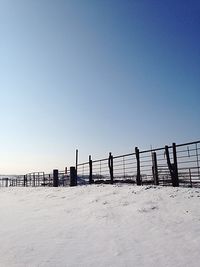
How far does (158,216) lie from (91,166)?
11855 millimetres

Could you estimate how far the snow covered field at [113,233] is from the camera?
216 inches

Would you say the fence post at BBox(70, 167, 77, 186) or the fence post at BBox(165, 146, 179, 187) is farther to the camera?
the fence post at BBox(70, 167, 77, 186)

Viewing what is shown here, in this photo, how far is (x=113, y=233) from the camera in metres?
7.05

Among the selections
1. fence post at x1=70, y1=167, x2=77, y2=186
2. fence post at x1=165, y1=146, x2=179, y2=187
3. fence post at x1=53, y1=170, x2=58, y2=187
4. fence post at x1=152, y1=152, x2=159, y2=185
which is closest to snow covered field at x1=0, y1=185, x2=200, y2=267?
fence post at x1=165, y1=146, x2=179, y2=187

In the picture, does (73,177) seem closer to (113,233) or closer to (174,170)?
(174,170)

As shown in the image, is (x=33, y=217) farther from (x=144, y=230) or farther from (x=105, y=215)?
(x=144, y=230)

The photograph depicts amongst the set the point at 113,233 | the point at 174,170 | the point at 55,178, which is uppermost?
the point at 174,170

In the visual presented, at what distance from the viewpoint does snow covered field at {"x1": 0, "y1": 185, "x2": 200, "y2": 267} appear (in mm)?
5492

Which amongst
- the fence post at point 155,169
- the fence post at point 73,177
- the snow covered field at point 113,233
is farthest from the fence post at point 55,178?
the snow covered field at point 113,233

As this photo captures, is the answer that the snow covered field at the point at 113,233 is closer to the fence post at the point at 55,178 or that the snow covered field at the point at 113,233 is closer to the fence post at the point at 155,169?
the fence post at the point at 155,169

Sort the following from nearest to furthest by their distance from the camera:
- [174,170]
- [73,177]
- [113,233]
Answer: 1. [113,233]
2. [174,170]
3. [73,177]

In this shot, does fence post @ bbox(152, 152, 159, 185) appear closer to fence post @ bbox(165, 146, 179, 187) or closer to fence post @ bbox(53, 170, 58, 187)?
fence post @ bbox(165, 146, 179, 187)

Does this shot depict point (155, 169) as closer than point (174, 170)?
No

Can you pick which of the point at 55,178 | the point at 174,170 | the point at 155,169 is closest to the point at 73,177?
the point at 55,178
